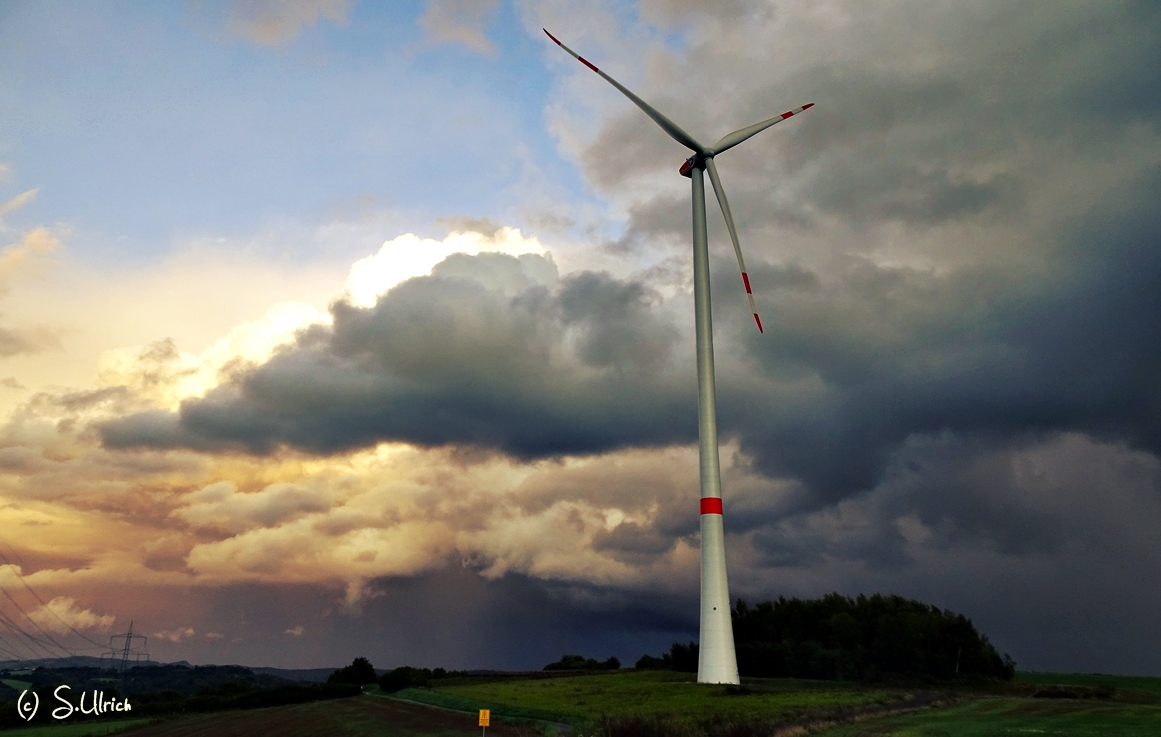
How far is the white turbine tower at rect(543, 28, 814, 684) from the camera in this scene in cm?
9169

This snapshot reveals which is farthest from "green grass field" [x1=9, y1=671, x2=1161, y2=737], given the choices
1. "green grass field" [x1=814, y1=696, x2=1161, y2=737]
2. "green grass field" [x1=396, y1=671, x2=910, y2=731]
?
"green grass field" [x1=396, y1=671, x2=910, y2=731]

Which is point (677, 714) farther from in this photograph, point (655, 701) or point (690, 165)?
point (690, 165)

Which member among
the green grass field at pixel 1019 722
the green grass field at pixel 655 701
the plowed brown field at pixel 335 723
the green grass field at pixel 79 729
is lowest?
the green grass field at pixel 79 729

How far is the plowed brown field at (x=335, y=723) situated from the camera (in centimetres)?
8369

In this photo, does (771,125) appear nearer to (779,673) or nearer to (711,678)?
(711,678)

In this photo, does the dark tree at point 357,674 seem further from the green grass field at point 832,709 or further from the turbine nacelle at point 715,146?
the turbine nacelle at point 715,146

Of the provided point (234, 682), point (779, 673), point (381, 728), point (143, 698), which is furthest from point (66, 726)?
point (779, 673)

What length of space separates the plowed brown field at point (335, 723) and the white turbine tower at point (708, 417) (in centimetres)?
2542

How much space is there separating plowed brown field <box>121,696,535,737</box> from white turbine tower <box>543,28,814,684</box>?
1001 inches

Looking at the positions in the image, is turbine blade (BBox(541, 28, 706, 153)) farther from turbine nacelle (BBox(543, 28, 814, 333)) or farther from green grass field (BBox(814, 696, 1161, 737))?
green grass field (BBox(814, 696, 1161, 737))

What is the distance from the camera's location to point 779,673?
547 ft

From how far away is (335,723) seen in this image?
95.9 metres

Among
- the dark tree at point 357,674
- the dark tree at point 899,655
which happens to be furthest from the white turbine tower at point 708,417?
the dark tree at point 357,674

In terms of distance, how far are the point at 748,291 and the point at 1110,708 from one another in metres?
57.0
